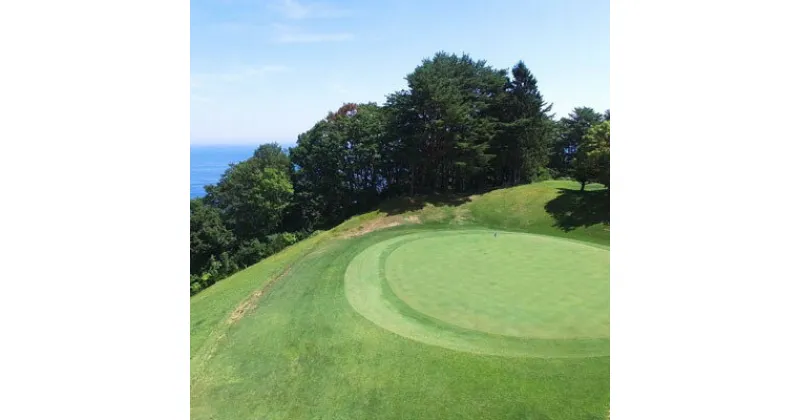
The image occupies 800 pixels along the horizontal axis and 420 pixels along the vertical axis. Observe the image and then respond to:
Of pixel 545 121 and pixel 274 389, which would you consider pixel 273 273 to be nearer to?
pixel 274 389

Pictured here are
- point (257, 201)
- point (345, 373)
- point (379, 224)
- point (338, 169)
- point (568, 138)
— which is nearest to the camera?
point (345, 373)

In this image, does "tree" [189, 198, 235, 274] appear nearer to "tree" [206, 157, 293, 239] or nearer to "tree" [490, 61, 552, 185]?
"tree" [206, 157, 293, 239]

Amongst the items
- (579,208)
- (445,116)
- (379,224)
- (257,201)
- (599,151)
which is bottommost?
(379,224)

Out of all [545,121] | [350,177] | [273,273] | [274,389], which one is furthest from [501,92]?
[274,389]

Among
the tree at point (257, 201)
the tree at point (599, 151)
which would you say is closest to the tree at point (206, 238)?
the tree at point (257, 201)

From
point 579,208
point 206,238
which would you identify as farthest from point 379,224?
point 206,238

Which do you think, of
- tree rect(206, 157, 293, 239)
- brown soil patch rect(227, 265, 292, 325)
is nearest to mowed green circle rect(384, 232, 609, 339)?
brown soil patch rect(227, 265, 292, 325)

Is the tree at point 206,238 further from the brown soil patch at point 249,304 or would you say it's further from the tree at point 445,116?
the brown soil patch at point 249,304

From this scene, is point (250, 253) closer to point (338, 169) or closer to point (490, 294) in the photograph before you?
point (338, 169)

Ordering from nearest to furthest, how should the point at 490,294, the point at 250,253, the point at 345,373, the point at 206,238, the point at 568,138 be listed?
the point at 345,373 < the point at 490,294 < the point at 250,253 < the point at 206,238 < the point at 568,138
